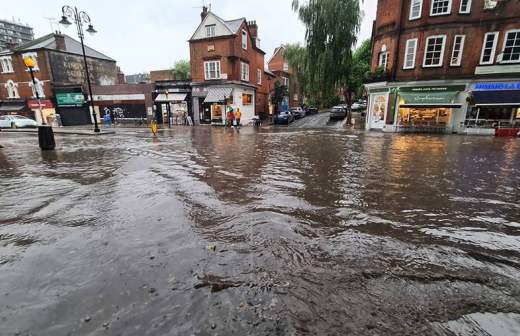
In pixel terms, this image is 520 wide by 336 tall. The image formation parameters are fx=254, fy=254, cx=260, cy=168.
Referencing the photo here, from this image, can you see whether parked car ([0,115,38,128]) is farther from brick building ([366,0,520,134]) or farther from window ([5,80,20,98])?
brick building ([366,0,520,134])

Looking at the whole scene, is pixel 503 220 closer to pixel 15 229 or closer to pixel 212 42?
pixel 15 229

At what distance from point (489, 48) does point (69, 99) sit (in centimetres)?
4210

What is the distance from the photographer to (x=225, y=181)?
6703 mm

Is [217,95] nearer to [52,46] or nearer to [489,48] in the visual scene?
Result: [52,46]

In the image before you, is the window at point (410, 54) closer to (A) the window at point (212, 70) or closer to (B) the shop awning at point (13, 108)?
(A) the window at point (212, 70)

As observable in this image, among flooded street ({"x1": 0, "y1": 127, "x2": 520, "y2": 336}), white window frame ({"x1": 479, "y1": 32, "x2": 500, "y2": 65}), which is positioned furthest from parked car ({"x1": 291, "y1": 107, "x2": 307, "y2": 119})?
Result: flooded street ({"x1": 0, "y1": 127, "x2": 520, "y2": 336})

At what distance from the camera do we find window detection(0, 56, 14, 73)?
31.5m

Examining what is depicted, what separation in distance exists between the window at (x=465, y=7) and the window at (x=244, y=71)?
19.6 metres

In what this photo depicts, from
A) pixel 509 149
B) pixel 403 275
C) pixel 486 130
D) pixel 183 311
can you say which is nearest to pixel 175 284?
pixel 183 311

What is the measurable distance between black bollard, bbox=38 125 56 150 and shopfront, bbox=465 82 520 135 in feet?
86.2

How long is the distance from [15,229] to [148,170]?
3992 millimetres

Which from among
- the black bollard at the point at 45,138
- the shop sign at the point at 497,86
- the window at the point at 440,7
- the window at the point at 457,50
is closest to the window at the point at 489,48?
the window at the point at 457,50

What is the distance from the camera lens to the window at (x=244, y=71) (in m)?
28.8

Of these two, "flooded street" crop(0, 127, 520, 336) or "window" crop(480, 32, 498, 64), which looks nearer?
"flooded street" crop(0, 127, 520, 336)
